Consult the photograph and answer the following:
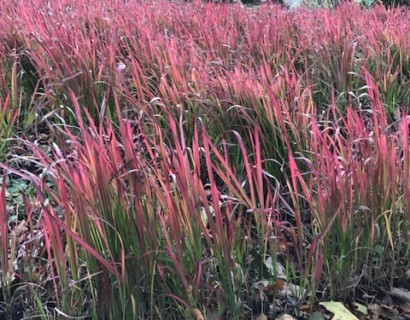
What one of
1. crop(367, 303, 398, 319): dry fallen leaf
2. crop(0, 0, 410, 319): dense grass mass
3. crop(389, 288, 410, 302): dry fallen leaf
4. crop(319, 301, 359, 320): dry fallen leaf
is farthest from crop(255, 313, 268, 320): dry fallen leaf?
crop(389, 288, 410, 302): dry fallen leaf

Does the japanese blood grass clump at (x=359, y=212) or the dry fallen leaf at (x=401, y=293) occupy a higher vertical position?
the japanese blood grass clump at (x=359, y=212)

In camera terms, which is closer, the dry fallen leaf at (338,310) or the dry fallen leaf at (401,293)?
the dry fallen leaf at (338,310)

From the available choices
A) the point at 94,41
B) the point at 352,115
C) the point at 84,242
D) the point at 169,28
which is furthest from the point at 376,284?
the point at 169,28

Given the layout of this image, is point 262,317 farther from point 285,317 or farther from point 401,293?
point 401,293

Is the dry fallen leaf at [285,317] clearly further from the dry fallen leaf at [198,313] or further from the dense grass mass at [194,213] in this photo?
the dry fallen leaf at [198,313]

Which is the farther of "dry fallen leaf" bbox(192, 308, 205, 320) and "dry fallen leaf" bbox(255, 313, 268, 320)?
"dry fallen leaf" bbox(255, 313, 268, 320)

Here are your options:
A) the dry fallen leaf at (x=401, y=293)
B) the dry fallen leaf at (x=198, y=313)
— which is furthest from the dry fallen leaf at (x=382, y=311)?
the dry fallen leaf at (x=198, y=313)

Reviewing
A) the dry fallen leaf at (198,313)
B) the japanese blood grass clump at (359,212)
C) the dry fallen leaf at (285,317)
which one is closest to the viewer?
the dry fallen leaf at (198,313)

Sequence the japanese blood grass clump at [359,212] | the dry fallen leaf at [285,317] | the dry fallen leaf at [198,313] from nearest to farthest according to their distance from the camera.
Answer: the dry fallen leaf at [198,313], the dry fallen leaf at [285,317], the japanese blood grass clump at [359,212]

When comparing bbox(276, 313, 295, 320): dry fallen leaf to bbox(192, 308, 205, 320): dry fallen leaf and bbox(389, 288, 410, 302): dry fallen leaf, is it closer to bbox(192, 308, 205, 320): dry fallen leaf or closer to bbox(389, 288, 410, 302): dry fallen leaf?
bbox(192, 308, 205, 320): dry fallen leaf

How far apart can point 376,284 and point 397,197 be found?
0.29 m

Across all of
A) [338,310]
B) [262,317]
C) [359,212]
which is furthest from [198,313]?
[359,212]

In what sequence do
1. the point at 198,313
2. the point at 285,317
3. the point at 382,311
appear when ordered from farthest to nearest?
the point at 382,311 < the point at 285,317 < the point at 198,313

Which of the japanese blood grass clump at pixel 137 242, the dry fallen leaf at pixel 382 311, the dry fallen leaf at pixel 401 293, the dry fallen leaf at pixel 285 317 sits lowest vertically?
the dry fallen leaf at pixel 382 311
